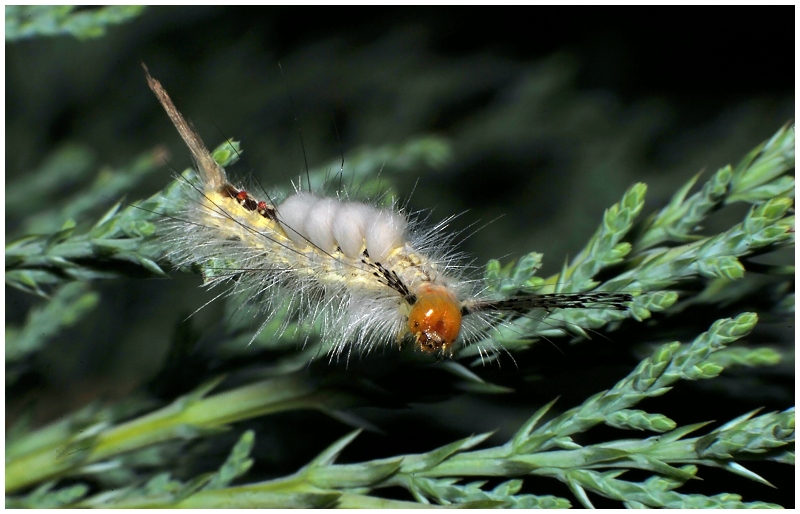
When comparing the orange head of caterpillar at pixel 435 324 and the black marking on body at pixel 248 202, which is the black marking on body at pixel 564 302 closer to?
the orange head of caterpillar at pixel 435 324

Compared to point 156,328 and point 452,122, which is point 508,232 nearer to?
point 452,122

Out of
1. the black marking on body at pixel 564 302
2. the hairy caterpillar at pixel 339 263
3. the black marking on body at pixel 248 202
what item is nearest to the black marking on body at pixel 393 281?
the hairy caterpillar at pixel 339 263

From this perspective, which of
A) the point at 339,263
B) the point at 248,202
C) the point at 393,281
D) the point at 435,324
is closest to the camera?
the point at 435,324

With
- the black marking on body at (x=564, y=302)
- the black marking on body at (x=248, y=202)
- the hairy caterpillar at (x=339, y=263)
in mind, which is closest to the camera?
the black marking on body at (x=564, y=302)

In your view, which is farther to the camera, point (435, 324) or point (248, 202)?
point (248, 202)

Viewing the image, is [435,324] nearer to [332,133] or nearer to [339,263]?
[339,263]

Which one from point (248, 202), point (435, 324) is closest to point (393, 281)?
point (435, 324)

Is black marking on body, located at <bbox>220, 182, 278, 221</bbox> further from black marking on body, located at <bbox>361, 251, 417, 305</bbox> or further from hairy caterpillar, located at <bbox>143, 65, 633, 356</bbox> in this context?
black marking on body, located at <bbox>361, 251, 417, 305</bbox>

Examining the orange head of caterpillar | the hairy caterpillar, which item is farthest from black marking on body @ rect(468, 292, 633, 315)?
the orange head of caterpillar
